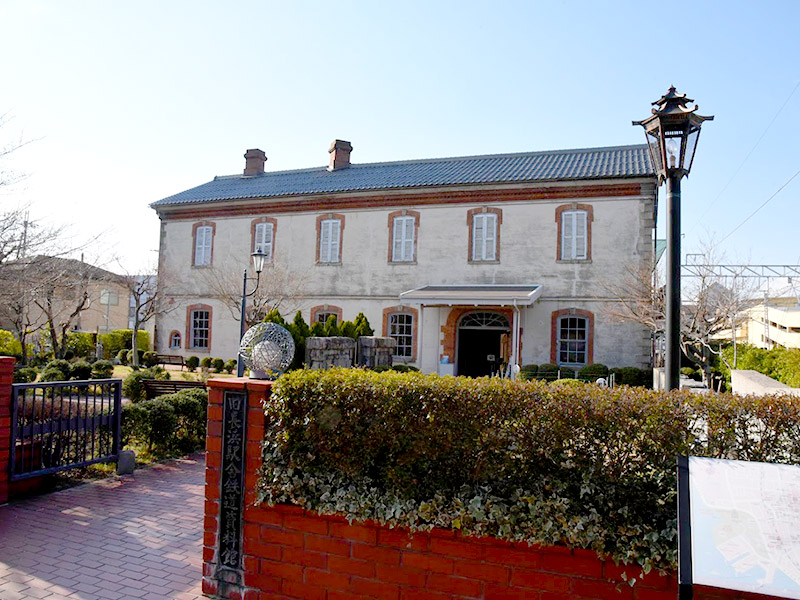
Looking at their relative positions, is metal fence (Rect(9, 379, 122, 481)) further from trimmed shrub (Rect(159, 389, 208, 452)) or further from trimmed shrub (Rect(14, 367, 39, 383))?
trimmed shrub (Rect(14, 367, 39, 383))

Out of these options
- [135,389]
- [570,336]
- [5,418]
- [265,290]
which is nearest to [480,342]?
[570,336]

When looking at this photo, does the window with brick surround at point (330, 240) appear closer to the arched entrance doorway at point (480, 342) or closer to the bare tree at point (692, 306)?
the arched entrance doorway at point (480, 342)

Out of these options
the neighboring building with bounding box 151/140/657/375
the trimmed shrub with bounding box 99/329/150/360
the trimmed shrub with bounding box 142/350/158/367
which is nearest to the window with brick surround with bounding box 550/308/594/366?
the neighboring building with bounding box 151/140/657/375

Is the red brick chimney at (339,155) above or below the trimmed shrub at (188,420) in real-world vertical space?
above

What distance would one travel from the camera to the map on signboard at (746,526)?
2340 millimetres

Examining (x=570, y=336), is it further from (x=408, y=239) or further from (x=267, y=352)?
(x=267, y=352)

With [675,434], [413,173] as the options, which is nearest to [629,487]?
[675,434]

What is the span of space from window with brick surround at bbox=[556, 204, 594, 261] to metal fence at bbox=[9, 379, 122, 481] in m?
15.9

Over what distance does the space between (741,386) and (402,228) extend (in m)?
12.7

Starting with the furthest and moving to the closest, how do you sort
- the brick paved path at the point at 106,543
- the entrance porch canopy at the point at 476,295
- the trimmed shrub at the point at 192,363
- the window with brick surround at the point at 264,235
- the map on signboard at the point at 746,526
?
the window with brick surround at the point at 264,235 < the trimmed shrub at the point at 192,363 < the entrance porch canopy at the point at 476,295 < the brick paved path at the point at 106,543 < the map on signboard at the point at 746,526

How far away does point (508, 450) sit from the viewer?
11.0 ft

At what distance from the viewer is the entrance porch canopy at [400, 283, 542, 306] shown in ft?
59.9

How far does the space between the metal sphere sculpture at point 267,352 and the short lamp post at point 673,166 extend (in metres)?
3.09

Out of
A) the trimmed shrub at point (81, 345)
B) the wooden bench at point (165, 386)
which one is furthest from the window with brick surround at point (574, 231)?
the trimmed shrub at point (81, 345)
